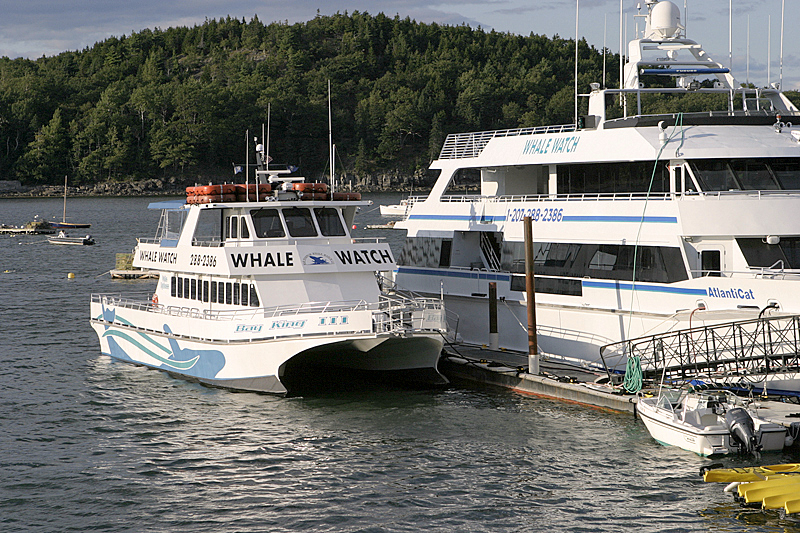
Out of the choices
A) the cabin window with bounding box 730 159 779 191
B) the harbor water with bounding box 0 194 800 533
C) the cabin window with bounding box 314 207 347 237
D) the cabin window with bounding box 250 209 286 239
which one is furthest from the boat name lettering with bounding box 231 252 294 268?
the cabin window with bounding box 730 159 779 191

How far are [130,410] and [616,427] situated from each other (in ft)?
36.9

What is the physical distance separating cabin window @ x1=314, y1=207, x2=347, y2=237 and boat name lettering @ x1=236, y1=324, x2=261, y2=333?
136 inches

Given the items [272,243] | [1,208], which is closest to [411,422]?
[272,243]

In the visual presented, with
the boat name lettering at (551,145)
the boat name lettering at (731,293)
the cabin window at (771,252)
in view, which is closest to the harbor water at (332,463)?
the boat name lettering at (731,293)

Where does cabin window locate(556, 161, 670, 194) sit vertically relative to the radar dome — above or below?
below

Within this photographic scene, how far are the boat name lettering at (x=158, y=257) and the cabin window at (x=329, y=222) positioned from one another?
4128 mm

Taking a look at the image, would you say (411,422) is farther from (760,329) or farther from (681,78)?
(681,78)

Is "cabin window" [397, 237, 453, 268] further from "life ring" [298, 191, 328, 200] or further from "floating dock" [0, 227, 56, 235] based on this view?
"floating dock" [0, 227, 56, 235]

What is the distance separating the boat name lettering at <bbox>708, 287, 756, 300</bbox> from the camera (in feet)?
68.7

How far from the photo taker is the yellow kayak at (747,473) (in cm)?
1603

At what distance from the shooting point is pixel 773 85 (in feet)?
87.6

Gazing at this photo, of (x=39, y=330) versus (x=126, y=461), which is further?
(x=39, y=330)

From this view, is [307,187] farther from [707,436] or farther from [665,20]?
[707,436]

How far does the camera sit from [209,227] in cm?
2484
